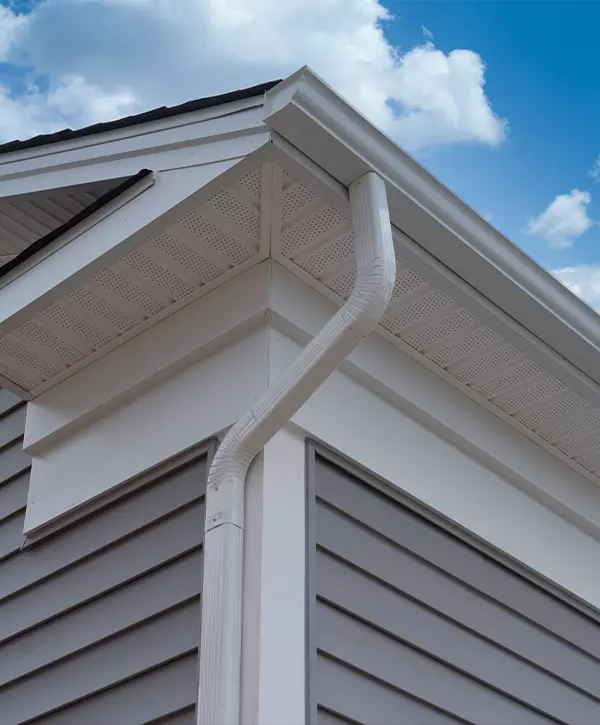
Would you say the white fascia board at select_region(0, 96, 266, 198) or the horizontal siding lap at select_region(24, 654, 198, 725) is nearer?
the horizontal siding lap at select_region(24, 654, 198, 725)

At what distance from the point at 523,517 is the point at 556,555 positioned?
204 mm

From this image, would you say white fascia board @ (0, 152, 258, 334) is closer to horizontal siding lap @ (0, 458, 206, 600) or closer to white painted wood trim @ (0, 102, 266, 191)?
white painted wood trim @ (0, 102, 266, 191)

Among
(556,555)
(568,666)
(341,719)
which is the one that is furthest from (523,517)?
(341,719)

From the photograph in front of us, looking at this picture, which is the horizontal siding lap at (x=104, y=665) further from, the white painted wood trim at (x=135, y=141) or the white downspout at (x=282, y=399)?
the white painted wood trim at (x=135, y=141)

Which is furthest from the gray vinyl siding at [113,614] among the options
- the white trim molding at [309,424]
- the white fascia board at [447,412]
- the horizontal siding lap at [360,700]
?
the white fascia board at [447,412]

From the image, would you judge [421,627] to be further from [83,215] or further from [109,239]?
[83,215]

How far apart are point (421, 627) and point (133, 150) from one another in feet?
5.06

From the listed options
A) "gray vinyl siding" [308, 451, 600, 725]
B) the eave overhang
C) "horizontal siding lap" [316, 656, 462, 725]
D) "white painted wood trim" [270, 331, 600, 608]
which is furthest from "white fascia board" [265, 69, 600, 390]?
"horizontal siding lap" [316, 656, 462, 725]

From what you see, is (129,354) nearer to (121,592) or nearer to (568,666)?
(121,592)

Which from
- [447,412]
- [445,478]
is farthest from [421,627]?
[447,412]

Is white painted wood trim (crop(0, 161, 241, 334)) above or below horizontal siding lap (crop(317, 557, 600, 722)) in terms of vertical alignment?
above

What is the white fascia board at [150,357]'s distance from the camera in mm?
2777

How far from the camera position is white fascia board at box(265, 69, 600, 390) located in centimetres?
241

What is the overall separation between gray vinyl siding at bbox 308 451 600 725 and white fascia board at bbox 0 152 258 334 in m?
0.76
